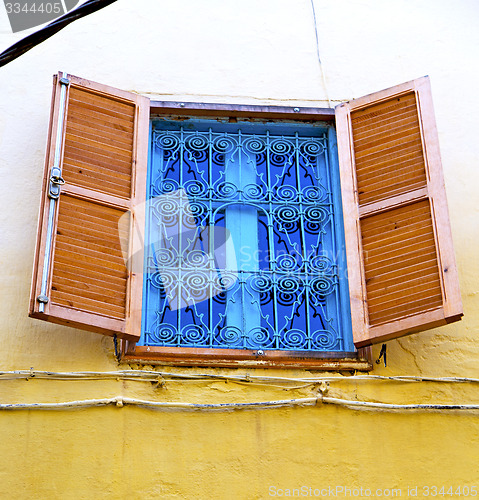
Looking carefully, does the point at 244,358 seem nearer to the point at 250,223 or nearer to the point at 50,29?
the point at 250,223

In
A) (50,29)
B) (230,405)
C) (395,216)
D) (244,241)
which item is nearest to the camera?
(50,29)

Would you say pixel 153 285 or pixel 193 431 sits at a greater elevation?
pixel 153 285

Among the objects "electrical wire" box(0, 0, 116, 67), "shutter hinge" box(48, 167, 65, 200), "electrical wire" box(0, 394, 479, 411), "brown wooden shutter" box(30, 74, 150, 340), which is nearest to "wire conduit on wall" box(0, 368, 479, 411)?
"electrical wire" box(0, 394, 479, 411)

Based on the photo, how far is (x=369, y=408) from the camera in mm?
4605

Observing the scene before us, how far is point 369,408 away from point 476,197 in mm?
1493

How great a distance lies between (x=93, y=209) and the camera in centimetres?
477

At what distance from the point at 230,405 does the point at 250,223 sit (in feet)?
3.59

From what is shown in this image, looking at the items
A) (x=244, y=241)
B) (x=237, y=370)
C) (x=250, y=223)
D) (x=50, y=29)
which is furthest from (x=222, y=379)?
(x=50, y=29)

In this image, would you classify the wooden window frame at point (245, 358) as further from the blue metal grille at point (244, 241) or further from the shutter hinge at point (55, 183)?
the shutter hinge at point (55, 183)

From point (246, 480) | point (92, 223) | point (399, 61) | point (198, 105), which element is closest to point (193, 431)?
point (246, 480)

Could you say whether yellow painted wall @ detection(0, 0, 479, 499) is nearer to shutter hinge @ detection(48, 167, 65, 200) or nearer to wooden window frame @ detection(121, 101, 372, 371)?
wooden window frame @ detection(121, 101, 372, 371)

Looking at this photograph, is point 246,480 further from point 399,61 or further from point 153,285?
point 399,61

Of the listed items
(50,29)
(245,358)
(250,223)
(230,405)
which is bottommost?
(230,405)

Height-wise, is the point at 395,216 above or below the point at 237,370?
above
